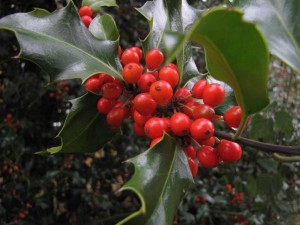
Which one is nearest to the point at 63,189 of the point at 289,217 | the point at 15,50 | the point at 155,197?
the point at 15,50

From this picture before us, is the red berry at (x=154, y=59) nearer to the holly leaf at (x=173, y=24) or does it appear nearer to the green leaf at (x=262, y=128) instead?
the holly leaf at (x=173, y=24)

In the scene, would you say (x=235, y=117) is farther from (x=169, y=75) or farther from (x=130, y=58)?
(x=130, y=58)

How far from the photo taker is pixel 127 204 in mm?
2510

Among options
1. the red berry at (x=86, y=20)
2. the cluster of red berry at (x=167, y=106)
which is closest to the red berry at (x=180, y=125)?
the cluster of red berry at (x=167, y=106)

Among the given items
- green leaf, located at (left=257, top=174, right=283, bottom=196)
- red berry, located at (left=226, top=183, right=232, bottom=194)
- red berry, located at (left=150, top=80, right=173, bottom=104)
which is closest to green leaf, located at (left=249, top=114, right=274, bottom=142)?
green leaf, located at (left=257, top=174, right=283, bottom=196)

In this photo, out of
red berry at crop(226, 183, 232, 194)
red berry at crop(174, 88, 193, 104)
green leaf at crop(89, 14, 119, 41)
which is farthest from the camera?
red berry at crop(226, 183, 232, 194)

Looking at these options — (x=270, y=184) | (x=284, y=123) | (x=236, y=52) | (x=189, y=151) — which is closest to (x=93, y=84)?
(x=189, y=151)

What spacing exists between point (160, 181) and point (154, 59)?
0.92 ft

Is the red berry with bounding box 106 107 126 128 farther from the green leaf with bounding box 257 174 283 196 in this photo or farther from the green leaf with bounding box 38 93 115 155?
the green leaf with bounding box 257 174 283 196

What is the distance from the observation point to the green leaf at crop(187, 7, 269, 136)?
491 mm

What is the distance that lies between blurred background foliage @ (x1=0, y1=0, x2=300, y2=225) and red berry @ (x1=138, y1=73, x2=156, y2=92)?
4.50ft

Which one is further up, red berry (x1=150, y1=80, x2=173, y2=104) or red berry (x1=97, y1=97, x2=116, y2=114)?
red berry (x1=150, y1=80, x2=173, y2=104)

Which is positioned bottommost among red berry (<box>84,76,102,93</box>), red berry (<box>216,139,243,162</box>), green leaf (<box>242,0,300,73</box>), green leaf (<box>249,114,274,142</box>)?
green leaf (<box>249,114,274,142</box>)

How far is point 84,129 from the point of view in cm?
94
